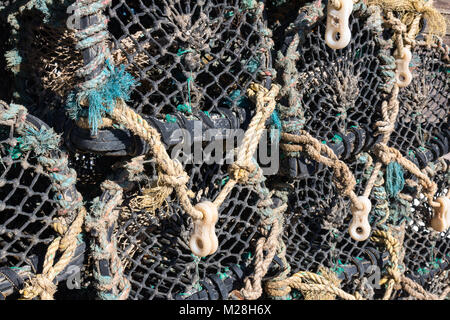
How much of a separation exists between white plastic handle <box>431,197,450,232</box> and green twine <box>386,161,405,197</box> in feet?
0.46

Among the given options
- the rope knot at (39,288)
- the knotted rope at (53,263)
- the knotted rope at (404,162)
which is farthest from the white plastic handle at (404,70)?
the rope knot at (39,288)

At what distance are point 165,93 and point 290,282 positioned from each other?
642 mm

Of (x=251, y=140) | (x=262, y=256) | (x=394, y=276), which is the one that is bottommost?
(x=394, y=276)

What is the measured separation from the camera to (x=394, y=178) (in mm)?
1635

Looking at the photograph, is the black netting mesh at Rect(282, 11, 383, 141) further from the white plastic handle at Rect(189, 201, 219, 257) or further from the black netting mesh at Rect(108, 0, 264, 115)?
the white plastic handle at Rect(189, 201, 219, 257)

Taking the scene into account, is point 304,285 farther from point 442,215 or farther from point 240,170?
point 442,215

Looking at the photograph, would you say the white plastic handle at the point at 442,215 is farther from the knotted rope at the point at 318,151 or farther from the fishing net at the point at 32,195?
the fishing net at the point at 32,195

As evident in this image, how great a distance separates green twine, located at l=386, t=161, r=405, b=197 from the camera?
1.62 meters

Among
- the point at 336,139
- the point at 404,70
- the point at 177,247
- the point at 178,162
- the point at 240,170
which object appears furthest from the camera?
the point at 404,70

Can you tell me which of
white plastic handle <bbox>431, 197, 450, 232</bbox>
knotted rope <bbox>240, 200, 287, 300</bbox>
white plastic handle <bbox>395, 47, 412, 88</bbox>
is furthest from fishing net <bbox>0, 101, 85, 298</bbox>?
white plastic handle <bbox>431, 197, 450, 232</bbox>

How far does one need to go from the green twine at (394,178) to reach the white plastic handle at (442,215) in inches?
5.5

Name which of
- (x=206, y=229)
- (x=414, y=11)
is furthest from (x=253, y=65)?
(x=414, y=11)

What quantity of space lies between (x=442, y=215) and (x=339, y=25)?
2.53ft

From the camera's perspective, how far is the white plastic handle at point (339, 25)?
127 centimetres
